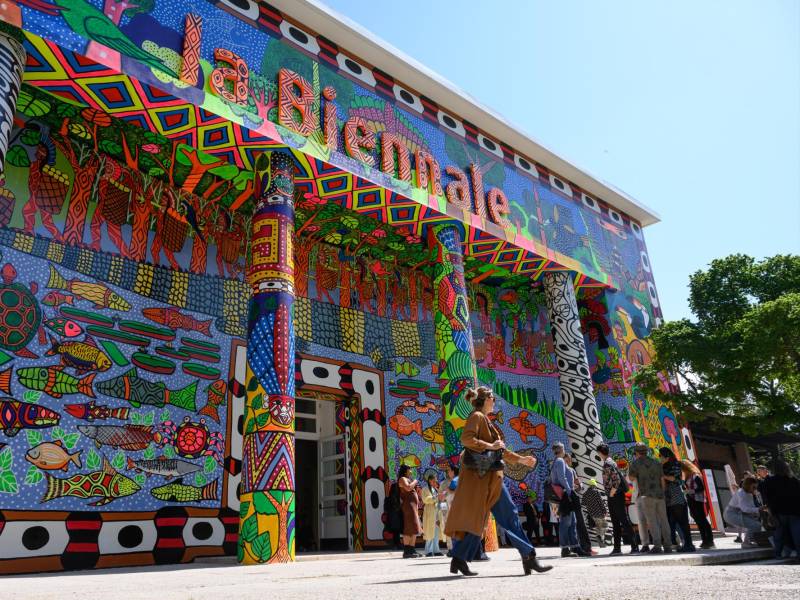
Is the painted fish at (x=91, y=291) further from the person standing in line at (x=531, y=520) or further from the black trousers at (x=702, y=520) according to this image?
the person standing in line at (x=531, y=520)

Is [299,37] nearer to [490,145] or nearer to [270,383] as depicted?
[490,145]

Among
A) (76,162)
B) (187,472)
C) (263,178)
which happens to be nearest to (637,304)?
(263,178)

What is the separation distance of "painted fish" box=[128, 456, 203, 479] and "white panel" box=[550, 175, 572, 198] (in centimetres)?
1111

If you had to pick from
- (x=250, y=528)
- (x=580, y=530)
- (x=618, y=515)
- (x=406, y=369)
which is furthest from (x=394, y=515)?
(x=618, y=515)

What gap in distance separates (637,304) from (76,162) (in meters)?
14.2

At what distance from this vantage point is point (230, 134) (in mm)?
8805

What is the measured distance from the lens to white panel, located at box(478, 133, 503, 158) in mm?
13703

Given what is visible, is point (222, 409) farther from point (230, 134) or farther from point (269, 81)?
point (269, 81)

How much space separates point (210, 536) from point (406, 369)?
546 cm

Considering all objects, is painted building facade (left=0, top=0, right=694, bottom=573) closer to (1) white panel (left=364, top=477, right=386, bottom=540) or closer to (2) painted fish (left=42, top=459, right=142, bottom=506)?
(2) painted fish (left=42, top=459, right=142, bottom=506)

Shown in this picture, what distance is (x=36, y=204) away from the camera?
28.7 ft

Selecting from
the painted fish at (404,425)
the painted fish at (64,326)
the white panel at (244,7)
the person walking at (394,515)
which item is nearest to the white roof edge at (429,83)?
the white panel at (244,7)

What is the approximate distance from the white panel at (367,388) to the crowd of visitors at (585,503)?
2.33 m

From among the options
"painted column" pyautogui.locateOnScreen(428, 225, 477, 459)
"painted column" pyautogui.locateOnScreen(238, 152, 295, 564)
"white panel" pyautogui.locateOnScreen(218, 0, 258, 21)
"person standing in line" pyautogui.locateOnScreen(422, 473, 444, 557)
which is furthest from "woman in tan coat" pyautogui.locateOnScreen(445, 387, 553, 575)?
"white panel" pyautogui.locateOnScreen(218, 0, 258, 21)
